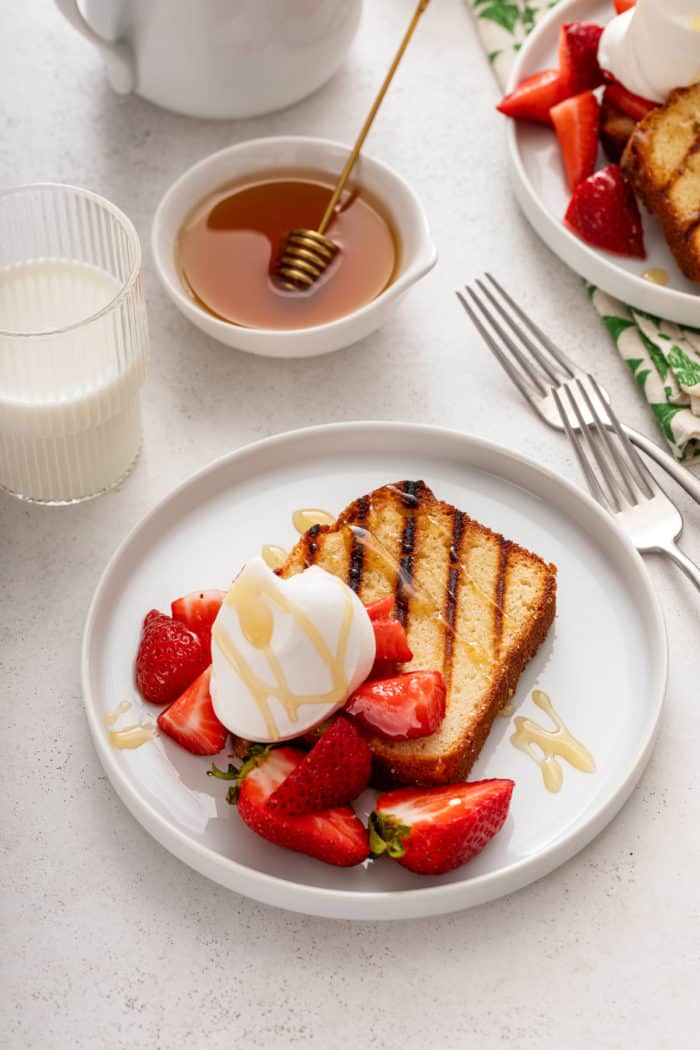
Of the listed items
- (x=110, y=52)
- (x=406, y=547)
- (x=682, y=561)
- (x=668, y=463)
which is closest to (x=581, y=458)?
(x=668, y=463)

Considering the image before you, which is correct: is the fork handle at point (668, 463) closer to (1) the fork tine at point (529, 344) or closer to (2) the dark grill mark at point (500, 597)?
(1) the fork tine at point (529, 344)

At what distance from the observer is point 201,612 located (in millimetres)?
1728

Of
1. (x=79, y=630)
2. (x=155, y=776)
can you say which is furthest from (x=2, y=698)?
(x=155, y=776)

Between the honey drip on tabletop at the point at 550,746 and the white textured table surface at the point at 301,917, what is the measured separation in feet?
0.31

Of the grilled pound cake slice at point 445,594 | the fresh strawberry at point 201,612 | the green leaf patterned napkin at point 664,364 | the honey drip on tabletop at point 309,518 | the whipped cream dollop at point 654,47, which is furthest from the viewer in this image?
the whipped cream dollop at point 654,47

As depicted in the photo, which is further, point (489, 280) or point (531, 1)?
point (531, 1)

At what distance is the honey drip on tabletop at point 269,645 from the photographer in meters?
1.52

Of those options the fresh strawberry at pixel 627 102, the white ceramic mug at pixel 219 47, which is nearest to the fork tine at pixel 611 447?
the fresh strawberry at pixel 627 102

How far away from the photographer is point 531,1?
8.55 ft

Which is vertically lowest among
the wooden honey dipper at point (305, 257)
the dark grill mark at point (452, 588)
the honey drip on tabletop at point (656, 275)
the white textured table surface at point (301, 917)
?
the white textured table surface at point (301, 917)

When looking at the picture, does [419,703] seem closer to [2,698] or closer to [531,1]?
[2,698]

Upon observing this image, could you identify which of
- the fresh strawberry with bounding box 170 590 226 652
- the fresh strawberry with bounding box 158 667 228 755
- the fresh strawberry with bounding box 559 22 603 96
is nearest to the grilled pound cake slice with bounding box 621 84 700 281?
the fresh strawberry with bounding box 559 22 603 96

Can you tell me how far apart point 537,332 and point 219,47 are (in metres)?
0.76

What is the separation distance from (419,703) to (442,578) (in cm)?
26
